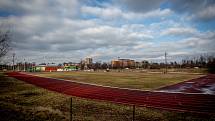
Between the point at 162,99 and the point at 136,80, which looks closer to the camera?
the point at 162,99

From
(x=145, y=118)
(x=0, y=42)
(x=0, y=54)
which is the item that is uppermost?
(x=0, y=42)

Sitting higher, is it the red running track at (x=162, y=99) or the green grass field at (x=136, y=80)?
the green grass field at (x=136, y=80)

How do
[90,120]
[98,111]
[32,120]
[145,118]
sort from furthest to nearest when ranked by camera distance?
[98,111] < [145,118] < [90,120] < [32,120]

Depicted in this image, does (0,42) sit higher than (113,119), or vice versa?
(0,42)

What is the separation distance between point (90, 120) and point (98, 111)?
260cm

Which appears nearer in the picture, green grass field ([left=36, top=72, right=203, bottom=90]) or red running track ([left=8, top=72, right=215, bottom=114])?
red running track ([left=8, top=72, right=215, bottom=114])

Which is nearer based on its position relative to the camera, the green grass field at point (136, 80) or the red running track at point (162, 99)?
the red running track at point (162, 99)

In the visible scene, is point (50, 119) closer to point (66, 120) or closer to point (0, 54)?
point (66, 120)

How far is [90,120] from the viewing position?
11297 mm

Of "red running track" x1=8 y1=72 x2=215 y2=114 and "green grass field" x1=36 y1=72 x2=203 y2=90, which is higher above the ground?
"green grass field" x1=36 y1=72 x2=203 y2=90

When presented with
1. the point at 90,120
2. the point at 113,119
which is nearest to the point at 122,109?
the point at 113,119

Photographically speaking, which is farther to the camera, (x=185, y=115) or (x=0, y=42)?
(x=0, y=42)

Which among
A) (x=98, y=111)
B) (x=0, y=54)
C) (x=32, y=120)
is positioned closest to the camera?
(x=32, y=120)

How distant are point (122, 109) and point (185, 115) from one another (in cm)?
425
